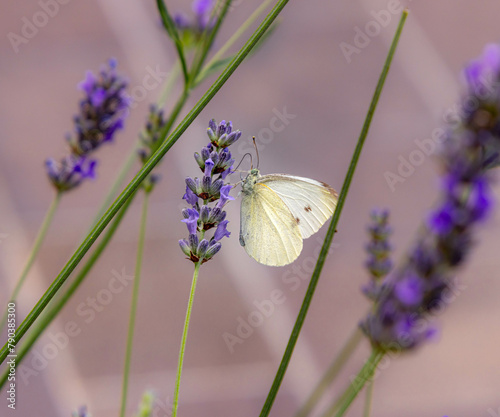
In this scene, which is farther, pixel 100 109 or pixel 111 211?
pixel 100 109

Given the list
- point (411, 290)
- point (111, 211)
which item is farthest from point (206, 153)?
point (411, 290)

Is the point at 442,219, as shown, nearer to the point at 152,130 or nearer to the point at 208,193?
the point at 208,193

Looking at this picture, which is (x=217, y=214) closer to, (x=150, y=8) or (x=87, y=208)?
(x=87, y=208)

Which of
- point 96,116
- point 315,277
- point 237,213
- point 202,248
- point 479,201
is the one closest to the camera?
point 479,201

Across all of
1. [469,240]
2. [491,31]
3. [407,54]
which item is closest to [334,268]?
[407,54]

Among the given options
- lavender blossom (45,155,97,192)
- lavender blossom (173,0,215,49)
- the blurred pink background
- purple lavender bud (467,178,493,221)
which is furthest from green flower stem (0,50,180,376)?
the blurred pink background

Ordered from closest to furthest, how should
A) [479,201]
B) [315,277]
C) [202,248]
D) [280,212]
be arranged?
[479,201], [315,277], [202,248], [280,212]
